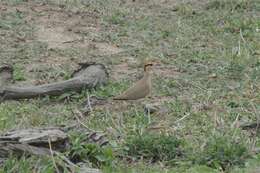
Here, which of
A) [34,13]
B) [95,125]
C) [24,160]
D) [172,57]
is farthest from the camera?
[34,13]

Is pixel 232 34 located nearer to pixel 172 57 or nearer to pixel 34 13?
pixel 172 57

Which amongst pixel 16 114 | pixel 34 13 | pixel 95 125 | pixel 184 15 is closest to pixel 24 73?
pixel 16 114

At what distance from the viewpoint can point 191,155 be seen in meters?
6.14

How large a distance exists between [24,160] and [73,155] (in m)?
0.49

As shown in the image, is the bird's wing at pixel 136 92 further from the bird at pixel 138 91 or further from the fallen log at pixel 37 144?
the fallen log at pixel 37 144

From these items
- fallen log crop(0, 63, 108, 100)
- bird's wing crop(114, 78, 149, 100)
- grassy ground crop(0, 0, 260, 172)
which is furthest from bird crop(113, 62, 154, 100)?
fallen log crop(0, 63, 108, 100)

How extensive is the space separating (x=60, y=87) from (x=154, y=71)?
1355mm

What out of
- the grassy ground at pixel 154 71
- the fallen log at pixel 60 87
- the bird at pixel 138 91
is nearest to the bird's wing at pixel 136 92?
the bird at pixel 138 91

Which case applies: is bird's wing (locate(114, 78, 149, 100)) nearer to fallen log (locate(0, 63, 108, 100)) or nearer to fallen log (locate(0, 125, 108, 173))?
fallen log (locate(0, 63, 108, 100))

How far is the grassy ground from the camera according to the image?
242 inches

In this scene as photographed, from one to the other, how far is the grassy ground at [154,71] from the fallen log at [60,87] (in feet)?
0.27

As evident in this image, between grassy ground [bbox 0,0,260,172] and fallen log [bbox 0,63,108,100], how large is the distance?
83 mm

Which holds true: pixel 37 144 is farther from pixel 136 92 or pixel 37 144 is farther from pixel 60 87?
pixel 60 87

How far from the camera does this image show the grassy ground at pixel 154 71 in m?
6.14
